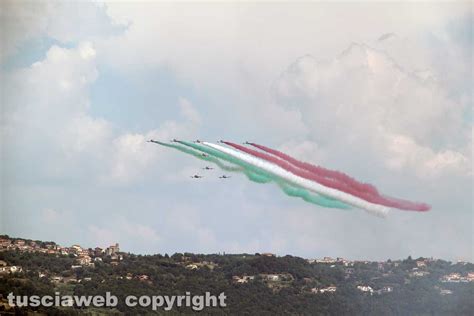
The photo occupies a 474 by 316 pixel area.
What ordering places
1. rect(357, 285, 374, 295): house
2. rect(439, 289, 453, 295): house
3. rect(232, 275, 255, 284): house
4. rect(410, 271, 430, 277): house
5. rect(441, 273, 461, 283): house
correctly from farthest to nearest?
rect(410, 271, 430, 277): house, rect(441, 273, 461, 283): house, rect(357, 285, 374, 295): house, rect(439, 289, 453, 295): house, rect(232, 275, 255, 284): house

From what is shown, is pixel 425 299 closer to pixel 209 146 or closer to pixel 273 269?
pixel 273 269

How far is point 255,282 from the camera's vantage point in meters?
169

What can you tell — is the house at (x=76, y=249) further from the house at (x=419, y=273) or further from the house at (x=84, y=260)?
the house at (x=419, y=273)

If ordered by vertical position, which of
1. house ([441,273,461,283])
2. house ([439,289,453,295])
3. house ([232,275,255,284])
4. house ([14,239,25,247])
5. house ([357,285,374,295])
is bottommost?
house ([439,289,453,295])

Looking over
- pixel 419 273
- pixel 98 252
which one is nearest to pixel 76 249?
pixel 98 252

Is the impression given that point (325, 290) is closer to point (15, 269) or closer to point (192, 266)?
point (192, 266)

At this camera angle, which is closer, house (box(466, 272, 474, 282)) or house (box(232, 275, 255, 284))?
house (box(232, 275, 255, 284))

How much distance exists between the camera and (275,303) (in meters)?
161

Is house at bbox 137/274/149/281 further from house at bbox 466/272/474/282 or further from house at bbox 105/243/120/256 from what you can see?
house at bbox 466/272/474/282

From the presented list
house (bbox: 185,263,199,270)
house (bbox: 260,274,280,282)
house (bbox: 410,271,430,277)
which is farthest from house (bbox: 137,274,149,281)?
house (bbox: 410,271,430,277)

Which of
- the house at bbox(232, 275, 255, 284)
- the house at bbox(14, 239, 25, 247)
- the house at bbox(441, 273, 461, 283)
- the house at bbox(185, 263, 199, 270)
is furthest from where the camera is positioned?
the house at bbox(441, 273, 461, 283)

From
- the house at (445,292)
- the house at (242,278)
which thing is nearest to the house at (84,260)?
the house at (242,278)

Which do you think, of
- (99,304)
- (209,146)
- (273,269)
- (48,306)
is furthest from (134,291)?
(209,146)

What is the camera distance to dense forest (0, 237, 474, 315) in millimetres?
148750
